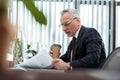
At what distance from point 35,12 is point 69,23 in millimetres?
2372

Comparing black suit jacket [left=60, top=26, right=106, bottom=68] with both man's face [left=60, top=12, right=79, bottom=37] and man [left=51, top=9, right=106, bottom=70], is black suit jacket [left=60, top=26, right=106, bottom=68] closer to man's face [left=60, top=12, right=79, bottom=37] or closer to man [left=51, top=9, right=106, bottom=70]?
man [left=51, top=9, right=106, bottom=70]

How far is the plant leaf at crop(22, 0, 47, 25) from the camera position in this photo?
0.80 ft

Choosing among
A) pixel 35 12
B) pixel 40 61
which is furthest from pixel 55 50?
pixel 35 12

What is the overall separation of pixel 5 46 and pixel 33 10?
1.4 inches

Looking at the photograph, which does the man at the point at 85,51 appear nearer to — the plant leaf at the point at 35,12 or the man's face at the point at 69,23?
the man's face at the point at 69,23

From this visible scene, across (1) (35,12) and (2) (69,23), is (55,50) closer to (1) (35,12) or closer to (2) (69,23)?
(2) (69,23)

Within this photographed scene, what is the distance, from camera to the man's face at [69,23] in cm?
257

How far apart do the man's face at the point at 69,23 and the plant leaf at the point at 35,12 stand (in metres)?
2.30

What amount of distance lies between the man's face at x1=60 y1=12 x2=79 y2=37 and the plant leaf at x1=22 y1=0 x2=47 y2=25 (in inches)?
90.7

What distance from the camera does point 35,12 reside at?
9.8 inches

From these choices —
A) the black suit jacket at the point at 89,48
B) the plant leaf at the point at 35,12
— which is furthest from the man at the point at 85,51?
the plant leaf at the point at 35,12

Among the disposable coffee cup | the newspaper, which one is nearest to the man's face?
the disposable coffee cup

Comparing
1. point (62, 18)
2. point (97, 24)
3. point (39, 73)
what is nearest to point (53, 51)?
point (62, 18)

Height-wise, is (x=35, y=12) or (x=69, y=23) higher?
(x=35, y=12)
